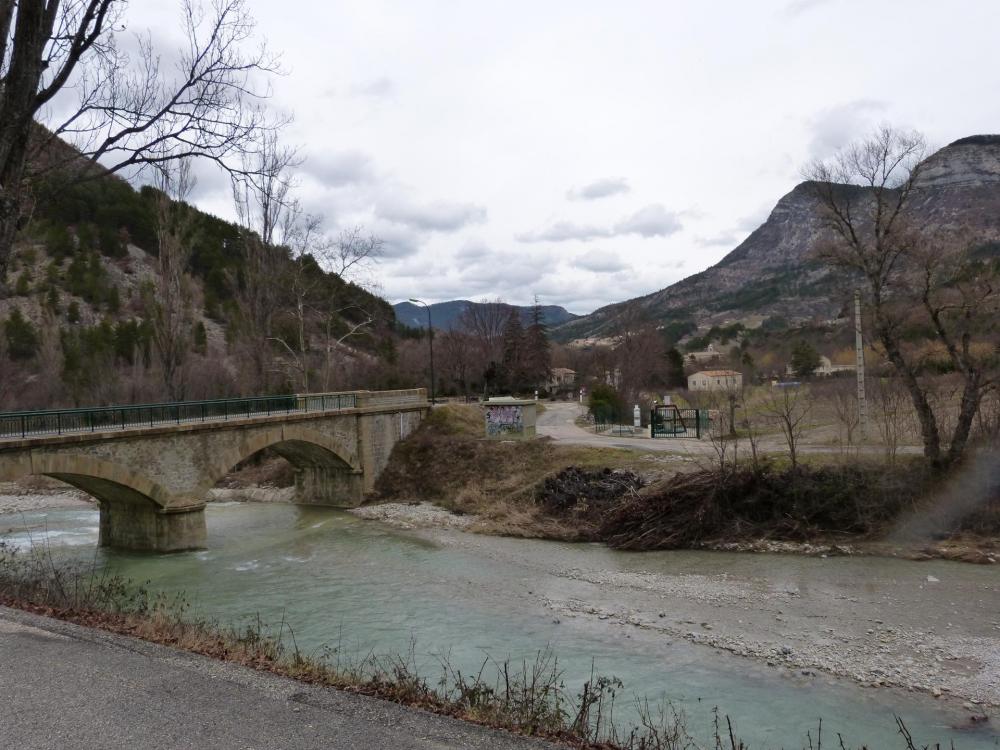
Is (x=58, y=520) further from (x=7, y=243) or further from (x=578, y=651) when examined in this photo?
(x=578, y=651)

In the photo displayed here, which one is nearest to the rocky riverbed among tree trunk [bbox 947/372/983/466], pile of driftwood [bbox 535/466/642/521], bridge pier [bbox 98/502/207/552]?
pile of driftwood [bbox 535/466/642/521]

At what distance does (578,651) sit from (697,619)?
127 inches

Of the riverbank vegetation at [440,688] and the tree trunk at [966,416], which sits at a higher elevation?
the tree trunk at [966,416]

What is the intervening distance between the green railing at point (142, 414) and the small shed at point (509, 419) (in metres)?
7.80

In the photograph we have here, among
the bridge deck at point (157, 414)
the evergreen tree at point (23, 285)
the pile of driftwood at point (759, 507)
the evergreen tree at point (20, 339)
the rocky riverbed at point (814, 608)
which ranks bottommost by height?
the rocky riverbed at point (814, 608)

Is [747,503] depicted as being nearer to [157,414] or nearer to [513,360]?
[157,414]

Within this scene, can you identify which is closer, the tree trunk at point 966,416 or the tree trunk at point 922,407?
the tree trunk at point 966,416

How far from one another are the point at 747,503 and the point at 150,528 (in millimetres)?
19365

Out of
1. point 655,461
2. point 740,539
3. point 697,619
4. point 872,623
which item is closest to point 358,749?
point 697,619

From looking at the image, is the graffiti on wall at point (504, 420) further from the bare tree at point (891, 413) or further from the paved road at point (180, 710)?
the paved road at point (180, 710)

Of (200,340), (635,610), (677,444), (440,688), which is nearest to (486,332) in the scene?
(200,340)

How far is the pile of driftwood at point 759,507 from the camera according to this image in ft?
66.2

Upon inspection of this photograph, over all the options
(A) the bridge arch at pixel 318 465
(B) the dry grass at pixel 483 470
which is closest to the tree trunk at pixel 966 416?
(B) the dry grass at pixel 483 470

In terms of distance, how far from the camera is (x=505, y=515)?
2464 cm
